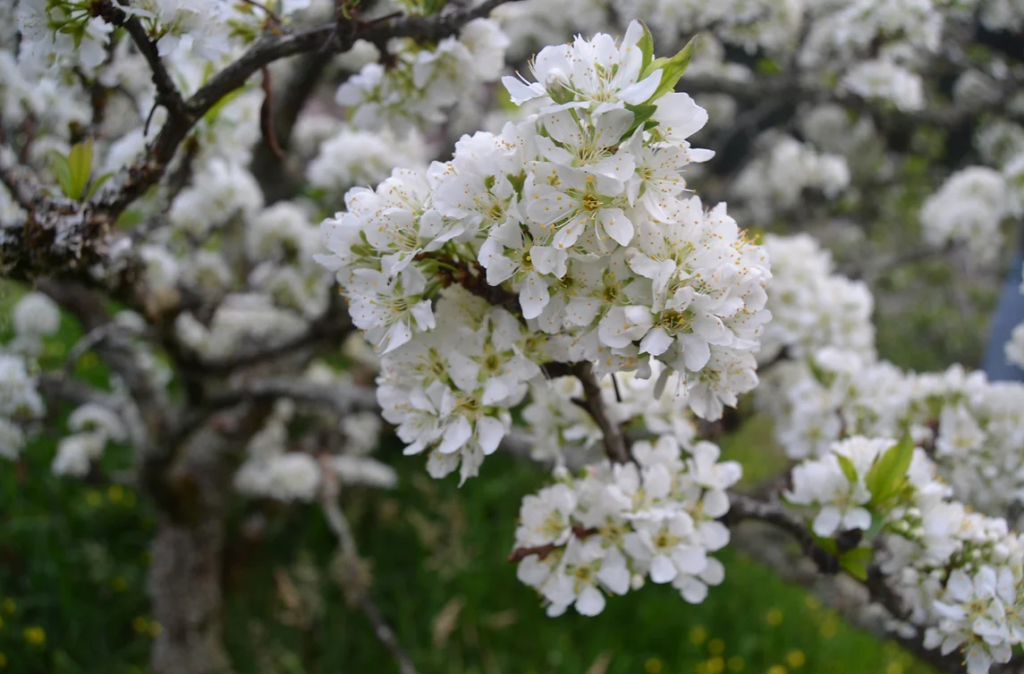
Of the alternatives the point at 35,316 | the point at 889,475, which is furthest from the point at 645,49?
the point at 35,316

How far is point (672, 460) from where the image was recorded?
1.30 meters

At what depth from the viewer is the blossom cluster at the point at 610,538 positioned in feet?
3.84

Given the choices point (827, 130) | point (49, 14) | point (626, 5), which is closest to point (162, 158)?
point (49, 14)

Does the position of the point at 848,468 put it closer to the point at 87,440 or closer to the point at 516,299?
the point at 516,299

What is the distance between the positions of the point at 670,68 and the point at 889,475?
2.76 feet

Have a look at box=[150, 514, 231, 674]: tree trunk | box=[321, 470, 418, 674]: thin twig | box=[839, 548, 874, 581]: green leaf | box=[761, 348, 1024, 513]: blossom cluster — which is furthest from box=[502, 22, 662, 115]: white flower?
box=[150, 514, 231, 674]: tree trunk

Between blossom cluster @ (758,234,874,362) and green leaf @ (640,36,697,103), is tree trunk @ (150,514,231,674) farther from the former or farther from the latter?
green leaf @ (640,36,697,103)

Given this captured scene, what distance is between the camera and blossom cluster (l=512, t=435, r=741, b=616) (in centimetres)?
117

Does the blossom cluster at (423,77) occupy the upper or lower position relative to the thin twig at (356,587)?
upper

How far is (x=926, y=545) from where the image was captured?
1.27 m

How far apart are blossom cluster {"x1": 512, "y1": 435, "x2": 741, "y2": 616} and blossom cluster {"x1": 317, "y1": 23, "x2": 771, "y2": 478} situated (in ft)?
0.72

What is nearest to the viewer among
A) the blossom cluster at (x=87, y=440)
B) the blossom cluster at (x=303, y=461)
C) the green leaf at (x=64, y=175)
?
the green leaf at (x=64, y=175)

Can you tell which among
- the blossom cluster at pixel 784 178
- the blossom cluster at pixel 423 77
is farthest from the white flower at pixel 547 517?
the blossom cluster at pixel 784 178

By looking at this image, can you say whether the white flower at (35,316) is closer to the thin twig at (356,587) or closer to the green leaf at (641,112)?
the thin twig at (356,587)
